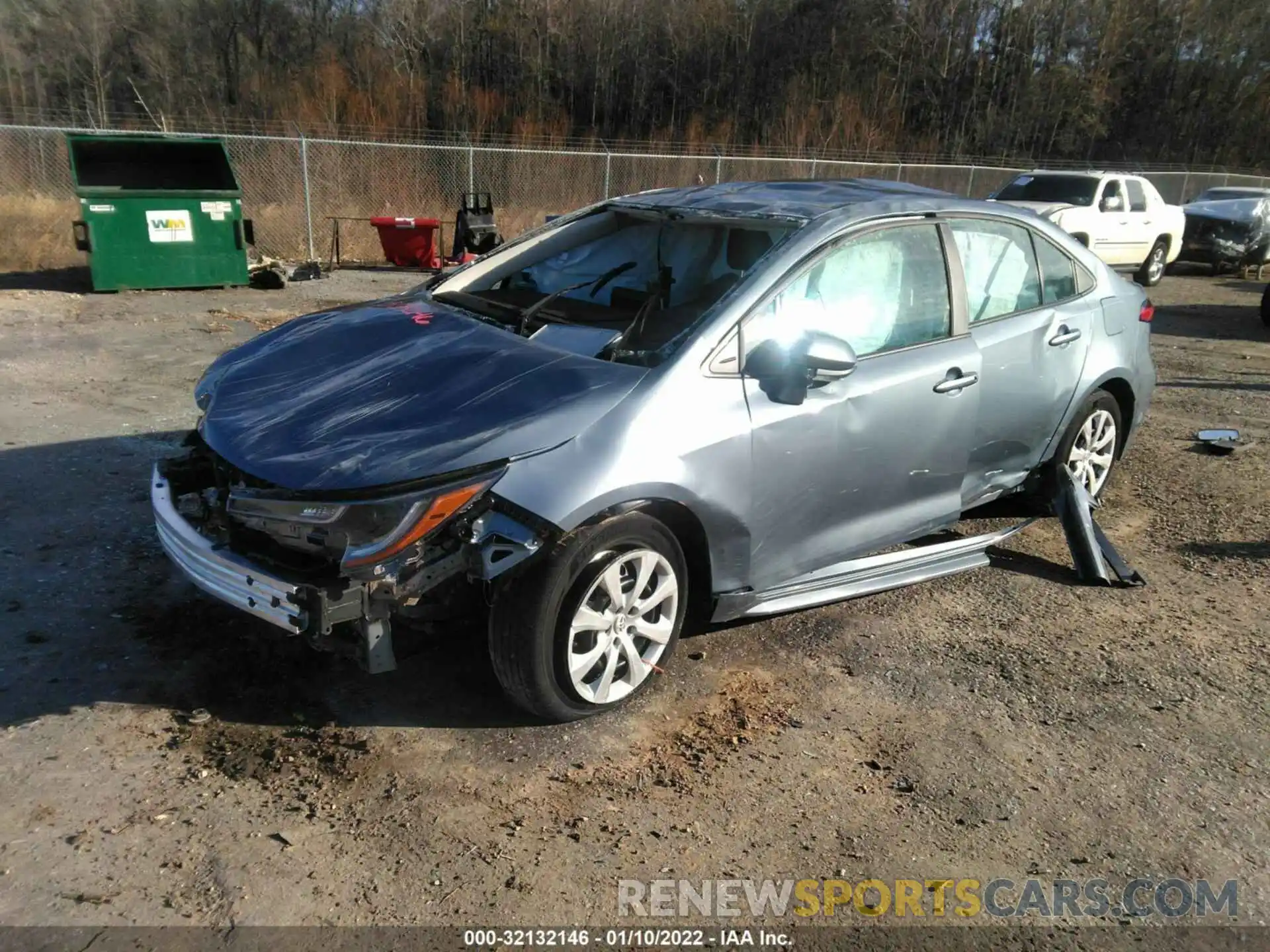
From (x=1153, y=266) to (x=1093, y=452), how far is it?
13.1 meters

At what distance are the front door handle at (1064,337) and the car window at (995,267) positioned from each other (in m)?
0.18

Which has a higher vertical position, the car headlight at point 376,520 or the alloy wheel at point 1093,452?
the car headlight at point 376,520

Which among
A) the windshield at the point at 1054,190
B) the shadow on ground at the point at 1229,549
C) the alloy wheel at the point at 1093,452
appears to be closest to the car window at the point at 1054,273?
the alloy wheel at the point at 1093,452

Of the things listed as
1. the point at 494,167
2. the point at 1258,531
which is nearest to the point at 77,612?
the point at 1258,531

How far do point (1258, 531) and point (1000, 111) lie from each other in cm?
3942

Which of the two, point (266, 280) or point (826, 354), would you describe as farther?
point (266, 280)

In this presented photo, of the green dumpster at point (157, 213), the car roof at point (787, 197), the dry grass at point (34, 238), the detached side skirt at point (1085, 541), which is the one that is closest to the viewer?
the car roof at point (787, 197)

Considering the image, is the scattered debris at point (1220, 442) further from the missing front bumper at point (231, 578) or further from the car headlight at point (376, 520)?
the missing front bumper at point (231, 578)

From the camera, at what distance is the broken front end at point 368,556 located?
292 cm

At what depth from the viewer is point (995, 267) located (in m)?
4.66

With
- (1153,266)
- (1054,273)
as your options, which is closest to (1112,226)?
(1153,266)

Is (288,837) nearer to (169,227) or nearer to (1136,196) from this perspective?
(169,227)

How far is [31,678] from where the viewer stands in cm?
348

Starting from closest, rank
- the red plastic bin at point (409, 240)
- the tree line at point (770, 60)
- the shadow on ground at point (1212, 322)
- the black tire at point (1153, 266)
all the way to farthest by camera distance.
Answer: the shadow on ground at point (1212, 322) → the red plastic bin at point (409, 240) → the black tire at point (1153, 266) → the tree line at point (770, 60)
